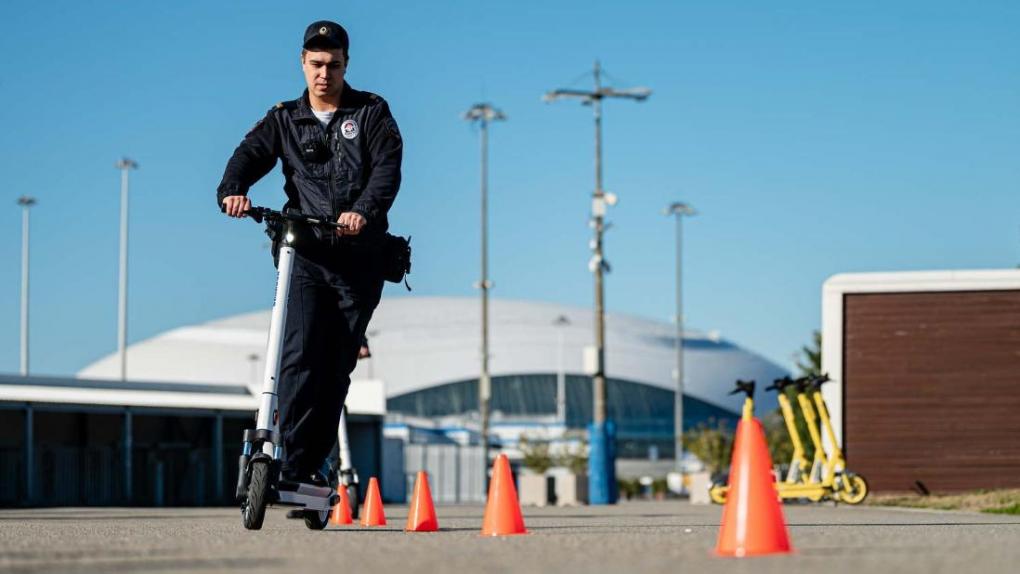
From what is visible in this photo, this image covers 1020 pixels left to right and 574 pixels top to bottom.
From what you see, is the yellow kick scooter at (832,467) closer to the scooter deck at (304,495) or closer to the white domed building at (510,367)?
the scooter deck at (304,495)

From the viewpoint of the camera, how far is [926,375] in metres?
24.1

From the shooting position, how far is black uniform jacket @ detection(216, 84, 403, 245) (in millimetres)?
9031

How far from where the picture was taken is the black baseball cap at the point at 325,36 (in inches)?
350

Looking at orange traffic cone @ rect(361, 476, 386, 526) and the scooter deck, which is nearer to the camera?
the scooter deck

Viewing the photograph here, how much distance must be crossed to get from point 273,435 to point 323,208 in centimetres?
119

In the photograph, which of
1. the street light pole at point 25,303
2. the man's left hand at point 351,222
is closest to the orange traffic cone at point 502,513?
the man's left hand at point 351,222

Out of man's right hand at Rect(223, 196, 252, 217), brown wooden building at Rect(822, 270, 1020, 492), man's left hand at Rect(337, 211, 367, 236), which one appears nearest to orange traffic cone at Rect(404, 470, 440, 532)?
man's left hand at Rect(337, 211, 367, 236)

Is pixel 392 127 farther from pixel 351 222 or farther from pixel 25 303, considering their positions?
pixel 25 303

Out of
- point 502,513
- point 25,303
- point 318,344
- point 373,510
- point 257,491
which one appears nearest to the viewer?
point 257,491

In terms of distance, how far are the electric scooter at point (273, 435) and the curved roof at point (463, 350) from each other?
10695 cm

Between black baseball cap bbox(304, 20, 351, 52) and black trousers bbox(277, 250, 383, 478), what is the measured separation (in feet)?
3.30

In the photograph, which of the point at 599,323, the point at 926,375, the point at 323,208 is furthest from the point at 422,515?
the point at 599,323

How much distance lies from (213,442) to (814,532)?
29083 mm

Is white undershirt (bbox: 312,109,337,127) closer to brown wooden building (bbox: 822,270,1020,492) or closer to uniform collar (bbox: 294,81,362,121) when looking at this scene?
uniform collar (bbox: 294,81,362,121)
